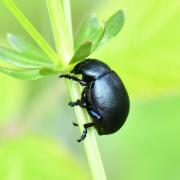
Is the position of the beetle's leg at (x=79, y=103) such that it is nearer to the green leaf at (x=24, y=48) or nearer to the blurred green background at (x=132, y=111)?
the green leaf at (x=24, y=48)

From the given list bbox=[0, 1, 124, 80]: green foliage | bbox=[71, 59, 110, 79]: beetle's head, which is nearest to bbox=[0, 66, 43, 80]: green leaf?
bbox=[0, 1, 124, 80]: green foliage

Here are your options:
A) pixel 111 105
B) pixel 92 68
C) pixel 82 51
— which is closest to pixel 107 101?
pixel 111 105

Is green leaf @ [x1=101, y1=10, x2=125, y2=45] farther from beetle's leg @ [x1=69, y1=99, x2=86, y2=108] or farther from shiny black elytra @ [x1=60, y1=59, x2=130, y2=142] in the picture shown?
shiny black elytra @ [x1=60, y1=59, x2=130, y2=142]

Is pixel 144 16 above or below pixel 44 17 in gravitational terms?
below

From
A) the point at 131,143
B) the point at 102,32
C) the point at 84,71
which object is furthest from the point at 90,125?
the point at 131,143

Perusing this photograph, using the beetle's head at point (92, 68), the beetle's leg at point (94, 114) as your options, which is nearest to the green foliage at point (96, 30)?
the beetle's leg at point (94, 114)

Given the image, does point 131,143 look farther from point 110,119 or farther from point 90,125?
point 90,125
